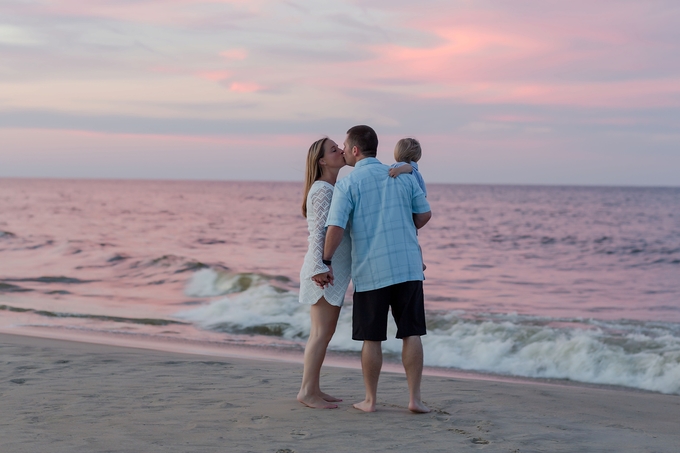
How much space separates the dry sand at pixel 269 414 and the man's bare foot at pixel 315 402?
8cm

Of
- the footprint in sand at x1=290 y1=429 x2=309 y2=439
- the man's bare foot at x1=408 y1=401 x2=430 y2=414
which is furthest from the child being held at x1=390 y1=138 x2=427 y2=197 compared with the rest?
the footprint in sand at x1=290 y1=429 x2=309 y2=439

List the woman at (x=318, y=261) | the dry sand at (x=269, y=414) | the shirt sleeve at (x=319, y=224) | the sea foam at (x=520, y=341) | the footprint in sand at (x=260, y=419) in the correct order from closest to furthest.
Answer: the dry sand at (x=269, y=414) < the footprint in sand at (x=260, y=419) < the shirt sleeve at (x=319, y=224) < the woman at (x=318, y=261) < the sea foam at (x=520, y=341)

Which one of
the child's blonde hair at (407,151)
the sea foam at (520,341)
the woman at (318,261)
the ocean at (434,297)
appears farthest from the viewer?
the ocean at (434,297)

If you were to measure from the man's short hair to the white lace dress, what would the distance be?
36 cm

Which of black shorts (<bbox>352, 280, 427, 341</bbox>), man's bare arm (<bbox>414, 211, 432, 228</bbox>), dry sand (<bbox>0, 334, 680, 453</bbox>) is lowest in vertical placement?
dry sand (<bbox>0, 334, 680, 453</bbox>)

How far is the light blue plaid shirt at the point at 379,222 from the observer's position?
449cm

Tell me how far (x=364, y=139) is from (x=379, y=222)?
0.61 meters

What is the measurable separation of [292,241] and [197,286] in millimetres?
11320

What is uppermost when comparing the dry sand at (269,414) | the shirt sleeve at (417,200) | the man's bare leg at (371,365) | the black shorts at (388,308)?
the shirt sleeve at (417,200)

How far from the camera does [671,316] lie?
1202cm

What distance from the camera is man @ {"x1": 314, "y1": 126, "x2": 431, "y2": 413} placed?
4.49 meters

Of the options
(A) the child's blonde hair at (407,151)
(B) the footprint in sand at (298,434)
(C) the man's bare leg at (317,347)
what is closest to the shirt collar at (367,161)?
(A) the child's blonde hair at (407,151)

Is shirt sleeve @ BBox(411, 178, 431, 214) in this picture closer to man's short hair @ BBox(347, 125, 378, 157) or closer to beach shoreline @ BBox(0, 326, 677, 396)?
man's short hair @ BBox(347, 125, 378, 157)

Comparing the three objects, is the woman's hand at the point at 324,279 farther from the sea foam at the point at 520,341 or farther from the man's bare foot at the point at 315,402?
the sea foam at the point at 520,341
